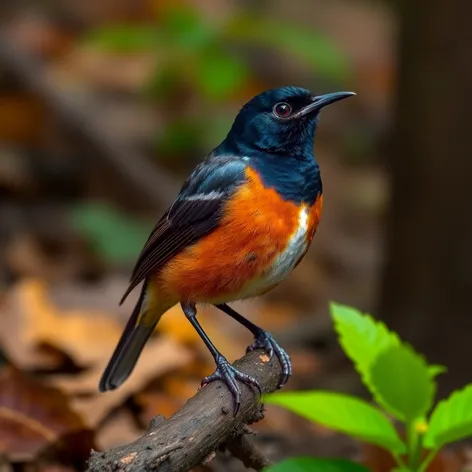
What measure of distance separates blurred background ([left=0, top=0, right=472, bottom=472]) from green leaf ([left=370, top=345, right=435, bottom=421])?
4.00 ft

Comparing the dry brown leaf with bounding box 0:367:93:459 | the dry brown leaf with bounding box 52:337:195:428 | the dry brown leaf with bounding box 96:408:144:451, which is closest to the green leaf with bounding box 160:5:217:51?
the dry brown leaf with bounding box 52:337:195:428

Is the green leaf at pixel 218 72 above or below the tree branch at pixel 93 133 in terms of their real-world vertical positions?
above

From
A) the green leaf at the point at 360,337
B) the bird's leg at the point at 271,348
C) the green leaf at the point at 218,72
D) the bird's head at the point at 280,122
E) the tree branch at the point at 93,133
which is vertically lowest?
the tree branch at the point at 93,133

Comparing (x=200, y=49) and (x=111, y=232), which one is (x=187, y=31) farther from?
(x=111, y=232)

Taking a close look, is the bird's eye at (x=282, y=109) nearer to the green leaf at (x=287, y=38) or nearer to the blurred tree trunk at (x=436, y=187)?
the blurred tree trunk at (x=436, y=187)

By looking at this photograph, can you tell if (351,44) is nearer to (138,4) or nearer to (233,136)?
(138,4)

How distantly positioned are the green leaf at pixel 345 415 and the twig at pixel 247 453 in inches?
18.8

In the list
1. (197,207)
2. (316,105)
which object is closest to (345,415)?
(197,207)

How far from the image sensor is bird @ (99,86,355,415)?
147 inches

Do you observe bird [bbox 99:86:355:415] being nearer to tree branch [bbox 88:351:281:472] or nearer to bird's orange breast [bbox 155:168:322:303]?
bird's orange breast [bbox 155:168:322:303]

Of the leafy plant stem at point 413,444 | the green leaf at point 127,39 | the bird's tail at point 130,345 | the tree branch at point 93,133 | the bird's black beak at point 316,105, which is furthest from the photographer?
the tree branch at point 93,133

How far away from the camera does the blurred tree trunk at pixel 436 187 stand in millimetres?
5848

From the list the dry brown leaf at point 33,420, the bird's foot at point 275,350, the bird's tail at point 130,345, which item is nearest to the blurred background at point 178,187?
the dry brown leaf at point 33,420

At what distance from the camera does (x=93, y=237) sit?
8.95 m
